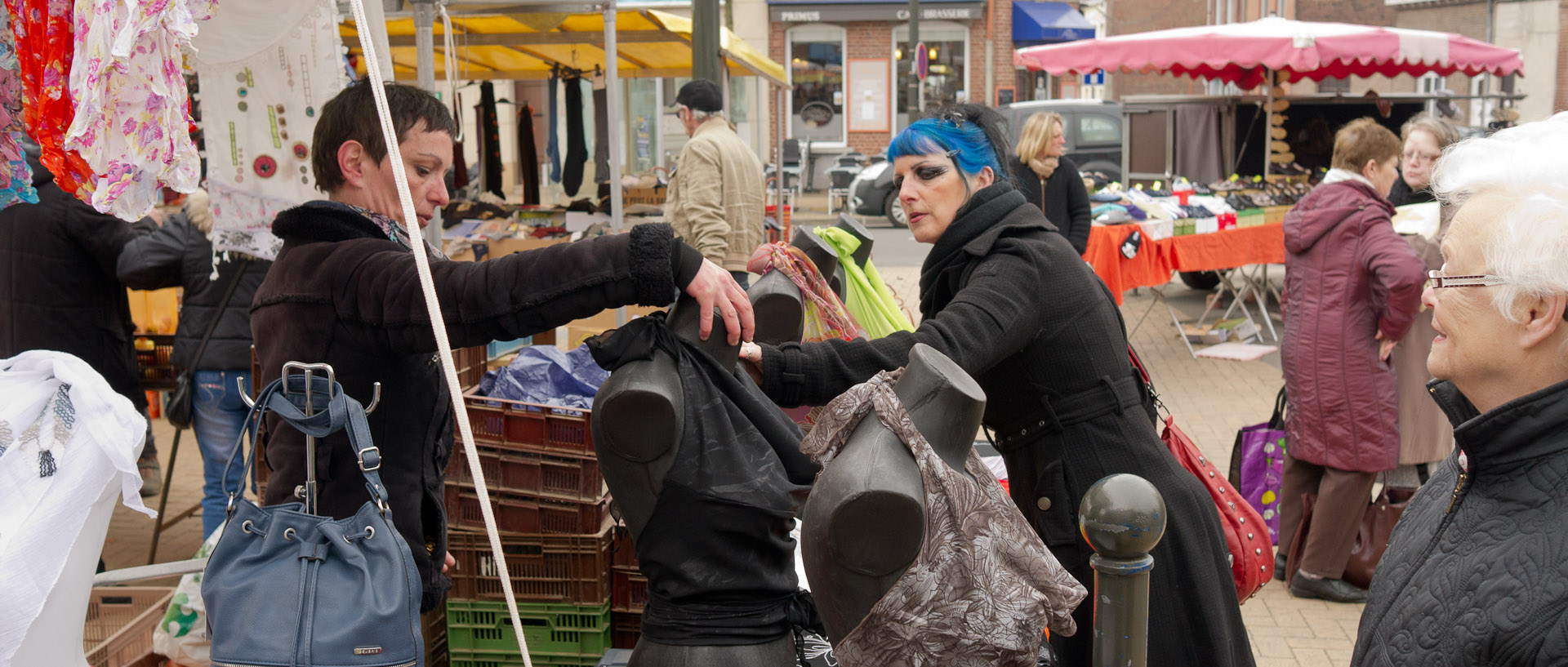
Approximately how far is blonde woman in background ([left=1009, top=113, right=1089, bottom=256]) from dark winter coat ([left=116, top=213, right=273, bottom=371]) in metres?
4.85

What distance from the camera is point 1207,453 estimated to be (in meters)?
7.00

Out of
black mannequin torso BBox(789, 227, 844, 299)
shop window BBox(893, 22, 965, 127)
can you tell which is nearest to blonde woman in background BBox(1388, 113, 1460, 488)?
black mannequin torso BBox(789, 227, 844, 299)

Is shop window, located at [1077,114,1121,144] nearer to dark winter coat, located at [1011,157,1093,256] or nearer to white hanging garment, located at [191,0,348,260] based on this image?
dark winter coat, located at [1011,157,1093,256]

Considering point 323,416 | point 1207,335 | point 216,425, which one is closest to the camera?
point 323,416

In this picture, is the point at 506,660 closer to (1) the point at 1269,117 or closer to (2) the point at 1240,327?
(2) the point at 1240,327

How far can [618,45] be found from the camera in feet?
30.2

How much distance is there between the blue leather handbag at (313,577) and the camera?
1.76m

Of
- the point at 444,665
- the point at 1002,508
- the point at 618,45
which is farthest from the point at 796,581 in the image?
the point at 618,45

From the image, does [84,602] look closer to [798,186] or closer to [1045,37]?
[798,186]

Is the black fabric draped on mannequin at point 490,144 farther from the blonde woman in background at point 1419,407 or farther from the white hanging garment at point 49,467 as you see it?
the white hanging garment at point 49,467

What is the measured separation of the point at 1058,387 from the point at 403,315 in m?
1.36

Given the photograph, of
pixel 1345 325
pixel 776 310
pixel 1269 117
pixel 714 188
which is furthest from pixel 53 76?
pixel 1269 117

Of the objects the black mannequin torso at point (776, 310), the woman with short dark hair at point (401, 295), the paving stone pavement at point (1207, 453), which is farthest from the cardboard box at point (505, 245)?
the black mannequin torso at point (776, 310)

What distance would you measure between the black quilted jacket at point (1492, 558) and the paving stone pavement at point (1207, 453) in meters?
0.87
